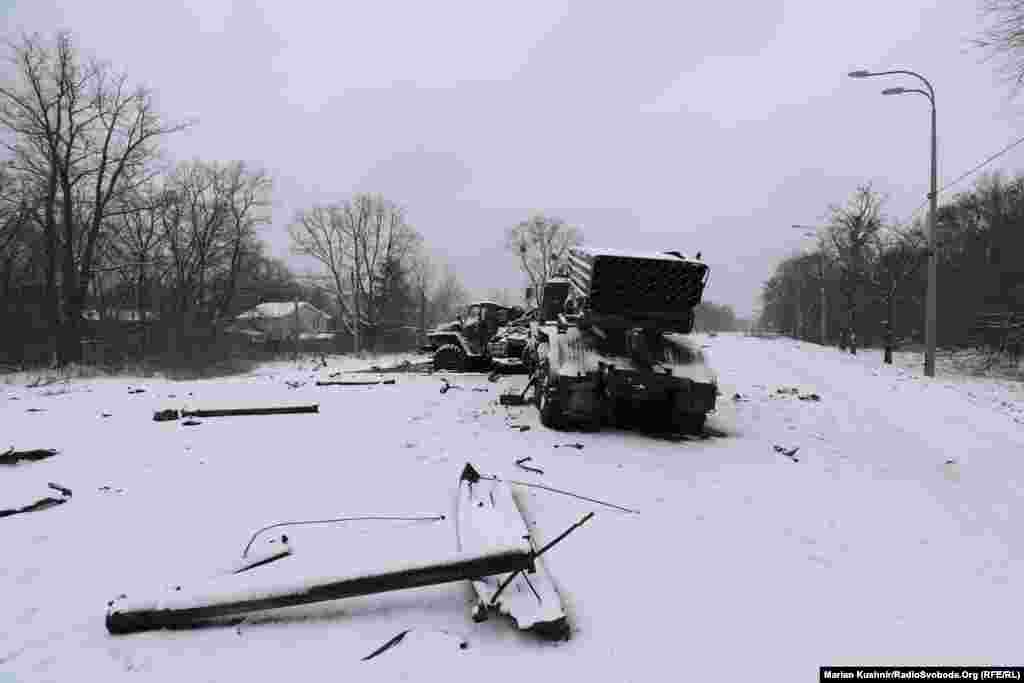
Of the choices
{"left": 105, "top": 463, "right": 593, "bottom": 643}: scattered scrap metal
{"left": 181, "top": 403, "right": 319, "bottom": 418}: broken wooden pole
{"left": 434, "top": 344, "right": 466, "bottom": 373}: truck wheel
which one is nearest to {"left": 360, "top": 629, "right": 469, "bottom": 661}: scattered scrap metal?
{"left": 105, "top": 463, "right": 593, "bottom": 643}: scattered scrap metal

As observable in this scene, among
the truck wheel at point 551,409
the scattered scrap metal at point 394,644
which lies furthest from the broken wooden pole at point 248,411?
the scattered scrap metal at point 394,644

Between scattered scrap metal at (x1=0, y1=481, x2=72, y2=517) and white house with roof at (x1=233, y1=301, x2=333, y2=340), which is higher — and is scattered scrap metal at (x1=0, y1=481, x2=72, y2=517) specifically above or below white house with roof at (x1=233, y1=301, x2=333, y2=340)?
below

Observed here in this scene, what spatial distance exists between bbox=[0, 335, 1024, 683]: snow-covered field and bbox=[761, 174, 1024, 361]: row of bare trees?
20869mm

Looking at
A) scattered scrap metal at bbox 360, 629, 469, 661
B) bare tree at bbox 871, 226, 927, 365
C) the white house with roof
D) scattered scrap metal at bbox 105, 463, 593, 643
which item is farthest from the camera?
the white house with roof

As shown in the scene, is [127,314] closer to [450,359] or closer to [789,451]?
[450,359]

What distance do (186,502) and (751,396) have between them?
10.5 m

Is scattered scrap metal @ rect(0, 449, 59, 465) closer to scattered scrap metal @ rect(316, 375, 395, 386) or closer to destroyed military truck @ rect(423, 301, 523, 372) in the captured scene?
scattered scrap metal @ rect(316, 375, 395, 386)

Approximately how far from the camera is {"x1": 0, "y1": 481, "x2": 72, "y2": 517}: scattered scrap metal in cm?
384

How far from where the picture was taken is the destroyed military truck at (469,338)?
52.5ft

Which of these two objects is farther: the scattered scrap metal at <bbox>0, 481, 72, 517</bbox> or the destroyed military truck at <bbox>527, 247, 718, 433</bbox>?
the destroyed military truck at <bbox>527, 247, 718, 433</bbox>

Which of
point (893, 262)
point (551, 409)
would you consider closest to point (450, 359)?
point (551, 409)

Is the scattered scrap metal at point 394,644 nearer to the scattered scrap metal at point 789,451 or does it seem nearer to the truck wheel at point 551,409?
the truck wheel at point 551,409

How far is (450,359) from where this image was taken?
16016 millimetres

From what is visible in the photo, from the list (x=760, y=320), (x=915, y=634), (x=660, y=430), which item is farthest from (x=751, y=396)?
(x=760, y=320)
